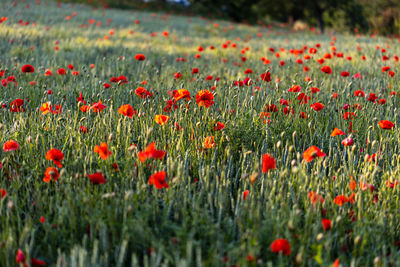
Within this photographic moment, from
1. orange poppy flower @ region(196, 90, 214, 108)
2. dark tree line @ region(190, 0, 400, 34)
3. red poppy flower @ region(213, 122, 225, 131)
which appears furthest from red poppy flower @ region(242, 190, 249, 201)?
dark tree line @ region(190, 0, 400, 34)

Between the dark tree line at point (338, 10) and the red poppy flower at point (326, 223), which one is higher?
the dark tree line at point (338, 10)

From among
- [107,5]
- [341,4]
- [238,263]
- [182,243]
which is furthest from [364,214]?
[107,5]

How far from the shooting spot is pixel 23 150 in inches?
80.0

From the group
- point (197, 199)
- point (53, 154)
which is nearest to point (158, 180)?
point (197, 199)

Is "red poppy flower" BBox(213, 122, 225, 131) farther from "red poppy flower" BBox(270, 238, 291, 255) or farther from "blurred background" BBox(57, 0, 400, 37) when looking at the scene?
"blurred background" BBox(57, 0, 400, 37)

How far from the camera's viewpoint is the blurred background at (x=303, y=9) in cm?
1805

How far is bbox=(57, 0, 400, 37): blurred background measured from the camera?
18.0 metres

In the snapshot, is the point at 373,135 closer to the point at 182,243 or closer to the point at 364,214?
the point at 364,214

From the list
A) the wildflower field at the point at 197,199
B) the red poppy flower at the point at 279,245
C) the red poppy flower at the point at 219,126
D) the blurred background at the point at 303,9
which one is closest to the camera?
the red poppy flower at the point at 279,245

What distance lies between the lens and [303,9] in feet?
80.3

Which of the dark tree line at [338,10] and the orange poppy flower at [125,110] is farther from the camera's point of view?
the dark tree line at [338,10]

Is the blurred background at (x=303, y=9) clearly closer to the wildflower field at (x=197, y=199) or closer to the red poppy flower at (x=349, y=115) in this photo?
the red poppy flower at (x=349, y=115)

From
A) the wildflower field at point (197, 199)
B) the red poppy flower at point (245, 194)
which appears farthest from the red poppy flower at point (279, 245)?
the red poppy flower at point (245, 194)

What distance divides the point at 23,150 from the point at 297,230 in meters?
1.53
